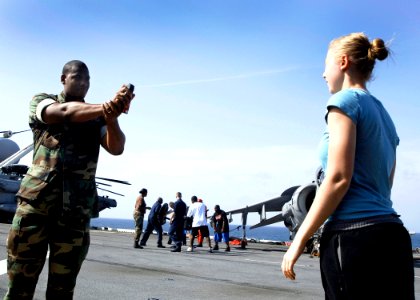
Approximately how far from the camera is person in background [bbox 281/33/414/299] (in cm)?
193

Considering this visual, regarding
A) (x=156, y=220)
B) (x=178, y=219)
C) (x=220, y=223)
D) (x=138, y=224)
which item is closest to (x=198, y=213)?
(x=178, y=219)

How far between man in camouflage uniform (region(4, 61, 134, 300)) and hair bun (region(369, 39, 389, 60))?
1.48 meters

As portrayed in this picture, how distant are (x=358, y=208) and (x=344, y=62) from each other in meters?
0.67

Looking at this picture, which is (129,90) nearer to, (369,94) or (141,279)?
(369,94)

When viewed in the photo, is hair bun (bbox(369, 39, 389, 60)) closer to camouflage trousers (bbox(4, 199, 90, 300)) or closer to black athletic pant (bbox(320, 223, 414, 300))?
black athletic pant (bbox(320, 223, 414, 300))

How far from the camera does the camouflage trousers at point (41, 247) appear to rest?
290 centimetres

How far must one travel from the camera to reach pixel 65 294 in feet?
9.70

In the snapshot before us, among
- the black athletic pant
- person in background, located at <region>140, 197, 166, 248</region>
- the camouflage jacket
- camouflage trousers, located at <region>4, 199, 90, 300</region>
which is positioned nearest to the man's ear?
the black athletic pant

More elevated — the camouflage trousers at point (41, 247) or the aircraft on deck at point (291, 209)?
the aircraft on deck at point (291, 209)

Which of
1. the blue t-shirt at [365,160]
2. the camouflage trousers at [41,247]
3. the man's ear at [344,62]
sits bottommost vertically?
the camouflage trousers at [41,247]

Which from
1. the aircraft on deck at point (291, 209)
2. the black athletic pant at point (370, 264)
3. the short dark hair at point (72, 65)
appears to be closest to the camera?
the black athletic pant at point (370, 264)

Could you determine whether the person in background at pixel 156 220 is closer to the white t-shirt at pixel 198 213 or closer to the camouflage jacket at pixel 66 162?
the white t-shirt at pixel 198 213

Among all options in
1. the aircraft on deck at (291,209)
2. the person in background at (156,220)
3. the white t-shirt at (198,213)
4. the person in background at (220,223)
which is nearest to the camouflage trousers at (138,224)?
the person in background at (156,220)

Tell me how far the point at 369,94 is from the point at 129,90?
1181mm
